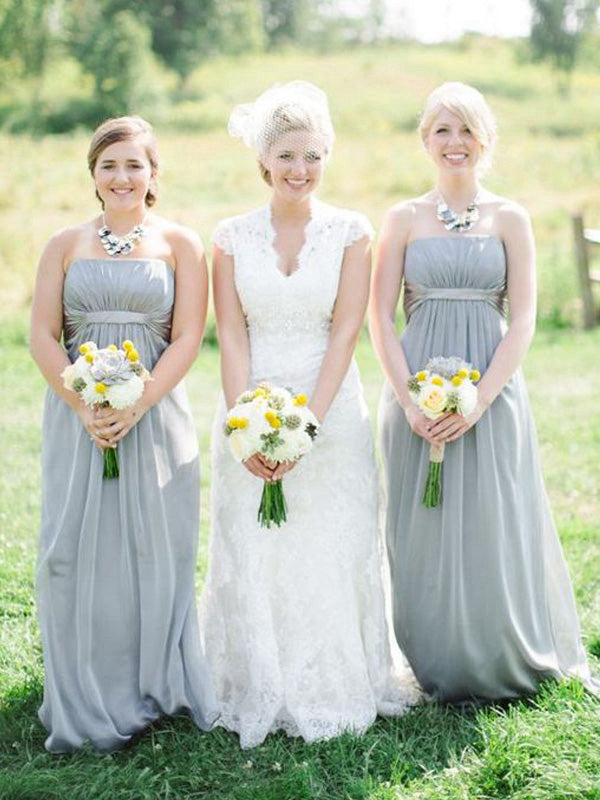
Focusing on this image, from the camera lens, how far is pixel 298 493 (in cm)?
479

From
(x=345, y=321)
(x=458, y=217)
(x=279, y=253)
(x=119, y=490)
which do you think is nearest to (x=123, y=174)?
(x=279, y=253)

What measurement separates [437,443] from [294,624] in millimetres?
1062

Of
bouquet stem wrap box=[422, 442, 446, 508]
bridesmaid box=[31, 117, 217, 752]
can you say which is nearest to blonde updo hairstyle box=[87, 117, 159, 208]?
bridesmaid box=[31, 117, 217, 752]

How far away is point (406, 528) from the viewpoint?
4852 mm

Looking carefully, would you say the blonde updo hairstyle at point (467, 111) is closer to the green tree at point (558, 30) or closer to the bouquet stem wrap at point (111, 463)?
the bouquet stem wrap at point (111, 463)

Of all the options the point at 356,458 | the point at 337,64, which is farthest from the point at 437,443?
the point at 337,64

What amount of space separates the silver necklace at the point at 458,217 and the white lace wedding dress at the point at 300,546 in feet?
1.15

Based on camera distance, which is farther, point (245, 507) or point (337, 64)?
point (337, 64)

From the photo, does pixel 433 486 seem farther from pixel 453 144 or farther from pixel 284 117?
pixel 284 117

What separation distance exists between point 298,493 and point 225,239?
122 centimetres

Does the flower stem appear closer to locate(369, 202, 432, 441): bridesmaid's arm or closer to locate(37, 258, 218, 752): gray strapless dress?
locate(369, 202, 432, 441): bridesmaid's arm

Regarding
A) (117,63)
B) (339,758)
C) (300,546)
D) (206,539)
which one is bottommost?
(206,539)

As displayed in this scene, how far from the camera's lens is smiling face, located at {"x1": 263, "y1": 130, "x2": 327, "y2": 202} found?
4.56 metres

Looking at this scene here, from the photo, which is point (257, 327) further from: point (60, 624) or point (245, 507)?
point (60, 624)
